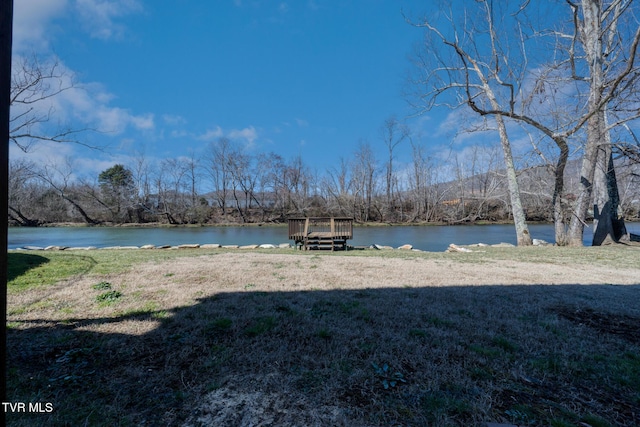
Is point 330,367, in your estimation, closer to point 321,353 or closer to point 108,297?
point 321,353

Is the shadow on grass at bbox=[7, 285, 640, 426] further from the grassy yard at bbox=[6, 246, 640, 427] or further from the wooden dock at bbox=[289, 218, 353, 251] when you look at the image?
the wooden dock at bbox=[289, 218, 353, 251]

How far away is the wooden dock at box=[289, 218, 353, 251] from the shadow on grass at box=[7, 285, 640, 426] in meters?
7.51

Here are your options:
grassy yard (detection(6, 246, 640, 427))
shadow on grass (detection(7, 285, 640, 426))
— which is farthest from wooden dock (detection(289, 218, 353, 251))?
shadow on grass (detection(7, 285, 640, 426))

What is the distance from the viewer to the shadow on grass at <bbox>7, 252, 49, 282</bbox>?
5017mm

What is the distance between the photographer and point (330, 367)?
6.96ft

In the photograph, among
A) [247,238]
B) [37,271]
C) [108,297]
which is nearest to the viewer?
[108,297]

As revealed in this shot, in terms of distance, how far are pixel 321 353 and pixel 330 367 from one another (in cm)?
23

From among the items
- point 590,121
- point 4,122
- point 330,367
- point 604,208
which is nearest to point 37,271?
point 4,122

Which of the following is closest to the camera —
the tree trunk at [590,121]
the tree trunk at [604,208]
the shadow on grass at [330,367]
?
the shadow on grass at [330,367]

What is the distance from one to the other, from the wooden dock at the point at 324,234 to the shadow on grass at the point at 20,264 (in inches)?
288

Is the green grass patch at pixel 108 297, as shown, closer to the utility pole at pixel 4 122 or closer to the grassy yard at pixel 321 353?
the grassy yard at pixel 321 353

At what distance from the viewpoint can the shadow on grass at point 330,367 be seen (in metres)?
1.63

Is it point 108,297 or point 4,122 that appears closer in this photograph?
point 4,122

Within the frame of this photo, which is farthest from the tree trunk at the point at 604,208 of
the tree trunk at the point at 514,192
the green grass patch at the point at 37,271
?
the green grass patch at the point at 37,271
